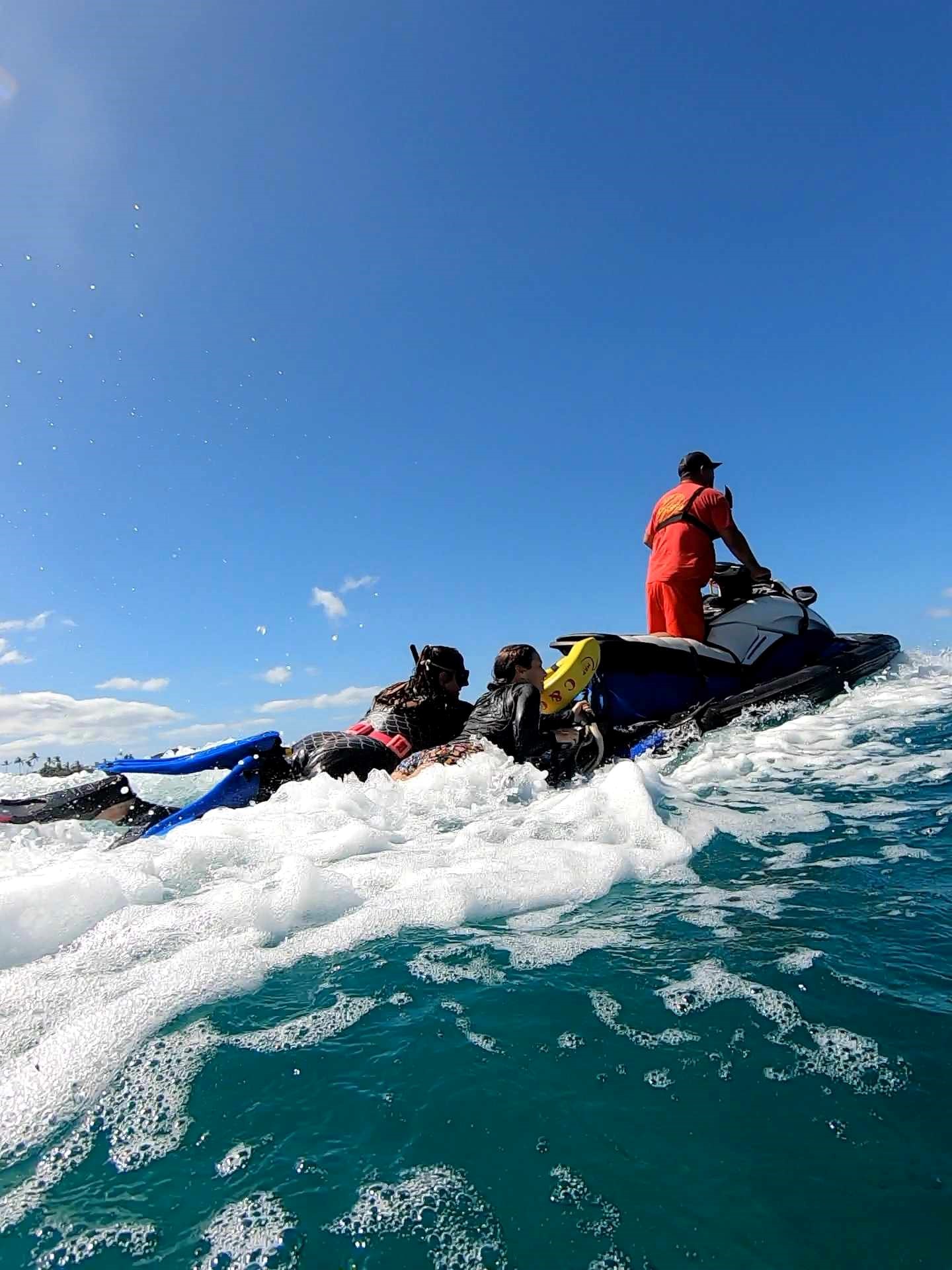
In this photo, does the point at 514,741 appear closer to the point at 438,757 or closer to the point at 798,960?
the point at 438,757

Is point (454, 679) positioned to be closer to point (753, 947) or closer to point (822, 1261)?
point (753, 947)

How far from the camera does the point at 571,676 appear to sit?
7438 millimetres

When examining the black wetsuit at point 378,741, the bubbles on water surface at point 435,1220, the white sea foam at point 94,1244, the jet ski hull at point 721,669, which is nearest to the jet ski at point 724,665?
the jet ski hull at point 721,669

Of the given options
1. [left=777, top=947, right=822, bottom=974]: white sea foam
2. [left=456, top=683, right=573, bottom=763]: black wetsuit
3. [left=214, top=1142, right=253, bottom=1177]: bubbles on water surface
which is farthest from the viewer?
[left=456, top=683, right=573, bottom=763]: black wetsuit

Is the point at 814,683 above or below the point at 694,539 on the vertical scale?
below

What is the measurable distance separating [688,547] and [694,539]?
0.12m

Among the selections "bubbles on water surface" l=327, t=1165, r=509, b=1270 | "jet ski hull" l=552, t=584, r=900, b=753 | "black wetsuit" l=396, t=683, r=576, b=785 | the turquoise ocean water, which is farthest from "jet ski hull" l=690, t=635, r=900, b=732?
"bubbles on water surface" l=327, t=1165, r=509, b=1270

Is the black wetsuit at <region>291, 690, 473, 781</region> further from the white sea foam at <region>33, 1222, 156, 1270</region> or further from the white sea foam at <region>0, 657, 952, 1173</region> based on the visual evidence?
the white sea foam at <region>33, 1222, 156, 1270</region>

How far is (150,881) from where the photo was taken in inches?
122

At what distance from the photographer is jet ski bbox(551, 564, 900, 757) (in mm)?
7562

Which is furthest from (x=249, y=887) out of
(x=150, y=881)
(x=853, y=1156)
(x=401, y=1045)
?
(x=853, y=1156)

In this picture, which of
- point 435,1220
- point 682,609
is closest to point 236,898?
point 435,1220

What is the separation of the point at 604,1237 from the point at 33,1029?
171 cm

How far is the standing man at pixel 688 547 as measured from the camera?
Answer: 809 cm
